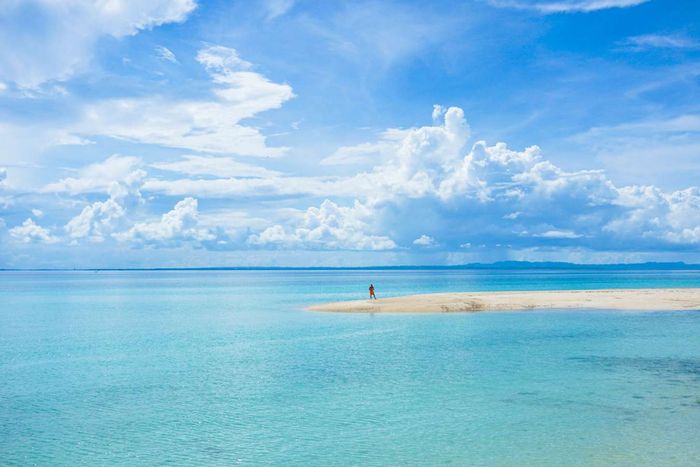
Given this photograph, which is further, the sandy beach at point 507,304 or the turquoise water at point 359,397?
the sandy beach at point 507,304

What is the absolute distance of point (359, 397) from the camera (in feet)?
104

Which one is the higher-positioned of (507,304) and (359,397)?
(507,304)

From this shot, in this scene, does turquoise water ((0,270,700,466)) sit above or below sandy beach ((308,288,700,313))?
below

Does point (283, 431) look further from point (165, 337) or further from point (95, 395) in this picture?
point (165, 337)

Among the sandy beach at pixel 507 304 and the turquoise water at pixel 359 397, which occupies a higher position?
the sandy beach at pixel 507 304

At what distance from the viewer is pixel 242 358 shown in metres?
45.5

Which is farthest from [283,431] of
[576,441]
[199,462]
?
[576,441]

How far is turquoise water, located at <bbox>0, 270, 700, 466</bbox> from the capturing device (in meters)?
23.1

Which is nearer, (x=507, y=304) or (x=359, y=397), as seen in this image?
(x=359, y=397)

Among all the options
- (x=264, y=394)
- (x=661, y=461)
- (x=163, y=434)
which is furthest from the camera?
(x=264, y=394)

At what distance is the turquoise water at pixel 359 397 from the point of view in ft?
75.7

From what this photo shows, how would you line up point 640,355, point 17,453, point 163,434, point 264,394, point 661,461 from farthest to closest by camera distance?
point 640,355
point 264,394
point 163,434
point 17,453
point 661,461

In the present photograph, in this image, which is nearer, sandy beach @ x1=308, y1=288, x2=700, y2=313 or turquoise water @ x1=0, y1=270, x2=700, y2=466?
turquoise water @ x1=0, y1=270, x2=700, y2=466

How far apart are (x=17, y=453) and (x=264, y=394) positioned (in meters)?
12.7
